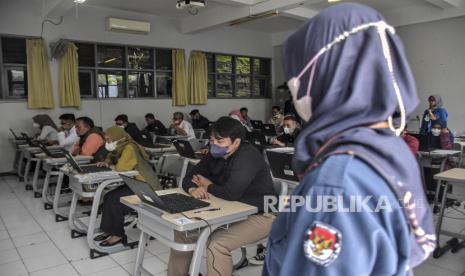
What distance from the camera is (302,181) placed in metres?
0.77

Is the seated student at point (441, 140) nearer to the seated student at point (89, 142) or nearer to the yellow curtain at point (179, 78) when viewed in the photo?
the seated student at point (89, 142)

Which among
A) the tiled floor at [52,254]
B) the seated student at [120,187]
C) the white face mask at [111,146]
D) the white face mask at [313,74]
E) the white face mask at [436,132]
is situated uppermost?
the white face mask at [313,74]

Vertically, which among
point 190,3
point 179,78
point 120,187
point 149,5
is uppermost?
point 149,5

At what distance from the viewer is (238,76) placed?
10.7 m

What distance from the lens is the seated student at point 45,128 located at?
257 inches

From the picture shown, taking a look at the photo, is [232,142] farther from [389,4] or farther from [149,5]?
[389,4]

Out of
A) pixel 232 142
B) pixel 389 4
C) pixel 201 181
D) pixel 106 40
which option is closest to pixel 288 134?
pixel 232 142

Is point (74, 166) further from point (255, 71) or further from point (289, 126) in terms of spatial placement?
point (255, 71)

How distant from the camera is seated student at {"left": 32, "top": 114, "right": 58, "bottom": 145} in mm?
6532

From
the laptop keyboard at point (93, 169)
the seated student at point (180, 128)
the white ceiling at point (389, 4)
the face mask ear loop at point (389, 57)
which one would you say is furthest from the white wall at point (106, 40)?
the face mask ear loop at point (389, 57)

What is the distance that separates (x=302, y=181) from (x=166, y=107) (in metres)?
8.60

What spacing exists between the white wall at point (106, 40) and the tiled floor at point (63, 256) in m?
3.47

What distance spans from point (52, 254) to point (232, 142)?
202 centimetres

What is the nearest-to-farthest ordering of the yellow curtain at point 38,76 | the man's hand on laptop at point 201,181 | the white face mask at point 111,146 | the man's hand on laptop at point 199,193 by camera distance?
the man's hand on laptop at point 199,193, the man's hand on laptop at point 201,181, the white face mask at point 111,146, the yellow curtain at point 38,76
